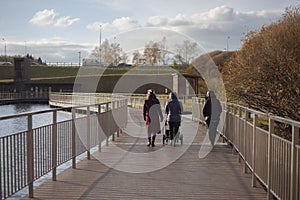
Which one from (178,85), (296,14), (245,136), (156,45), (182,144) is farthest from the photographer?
(156,45)

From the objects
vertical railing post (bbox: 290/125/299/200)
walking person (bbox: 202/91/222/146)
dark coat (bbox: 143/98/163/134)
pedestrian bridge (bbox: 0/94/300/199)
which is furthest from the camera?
walking person (bbox: 202/91/222/146)

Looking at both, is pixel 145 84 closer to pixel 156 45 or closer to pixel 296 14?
pixel 156 45

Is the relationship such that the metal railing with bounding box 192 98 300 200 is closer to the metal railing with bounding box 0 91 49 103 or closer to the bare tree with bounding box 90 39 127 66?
the metal railing with bounding box 0 91 49 103

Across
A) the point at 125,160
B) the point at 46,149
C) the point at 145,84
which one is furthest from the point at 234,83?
the point at 145,84

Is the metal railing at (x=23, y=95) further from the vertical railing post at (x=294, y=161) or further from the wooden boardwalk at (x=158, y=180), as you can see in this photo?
the vertical railing post at (x=294, y=161)

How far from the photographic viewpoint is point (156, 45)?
61938mm

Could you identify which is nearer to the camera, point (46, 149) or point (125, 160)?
point (46, 149)

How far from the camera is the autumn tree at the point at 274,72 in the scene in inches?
780

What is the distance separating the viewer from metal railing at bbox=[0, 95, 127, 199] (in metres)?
5.62

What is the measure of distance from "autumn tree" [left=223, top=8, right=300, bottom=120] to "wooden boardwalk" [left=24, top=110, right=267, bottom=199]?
9.48 meters

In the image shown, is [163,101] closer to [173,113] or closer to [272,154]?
[173,113]

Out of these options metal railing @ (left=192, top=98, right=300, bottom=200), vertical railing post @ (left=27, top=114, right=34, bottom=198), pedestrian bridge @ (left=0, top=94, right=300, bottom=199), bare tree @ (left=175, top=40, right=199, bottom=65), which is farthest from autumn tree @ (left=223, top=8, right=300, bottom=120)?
bare tree @ (left=175, top=40, right=199, bottom=65)

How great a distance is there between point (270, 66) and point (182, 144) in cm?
901

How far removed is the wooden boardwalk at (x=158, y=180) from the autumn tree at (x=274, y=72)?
9.48m
